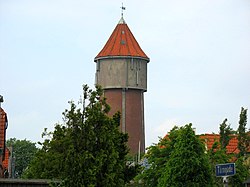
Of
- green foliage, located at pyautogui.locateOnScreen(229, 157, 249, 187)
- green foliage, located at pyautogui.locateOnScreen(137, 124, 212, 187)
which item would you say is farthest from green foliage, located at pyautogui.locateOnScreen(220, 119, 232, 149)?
green foliage, located at pyautogui.locateOnScreen(137, 124, 212, 187)

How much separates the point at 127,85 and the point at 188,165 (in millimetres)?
62689

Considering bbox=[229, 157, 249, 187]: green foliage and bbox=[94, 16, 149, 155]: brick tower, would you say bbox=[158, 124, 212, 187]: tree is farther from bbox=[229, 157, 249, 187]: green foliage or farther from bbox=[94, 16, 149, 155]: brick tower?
bbox=[94, 16, 149, 155]: brick tower

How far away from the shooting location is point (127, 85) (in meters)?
93.0

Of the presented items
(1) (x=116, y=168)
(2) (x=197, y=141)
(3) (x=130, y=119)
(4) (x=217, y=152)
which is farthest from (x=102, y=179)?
(3) (x=130, y=119)

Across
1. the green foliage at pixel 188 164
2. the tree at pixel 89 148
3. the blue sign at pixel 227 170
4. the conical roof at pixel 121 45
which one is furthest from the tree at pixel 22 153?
the blue sign at pixel 227 170

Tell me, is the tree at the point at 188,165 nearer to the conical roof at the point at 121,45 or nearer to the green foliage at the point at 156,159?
the green foliage at the point at 156,159

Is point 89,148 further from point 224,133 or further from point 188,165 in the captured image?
point 224,133

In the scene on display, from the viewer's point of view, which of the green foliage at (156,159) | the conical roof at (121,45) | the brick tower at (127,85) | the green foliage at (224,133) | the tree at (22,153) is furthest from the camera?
the tree at (22,153)

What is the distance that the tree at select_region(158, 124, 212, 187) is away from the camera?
30250mm

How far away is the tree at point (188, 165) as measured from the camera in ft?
99.2

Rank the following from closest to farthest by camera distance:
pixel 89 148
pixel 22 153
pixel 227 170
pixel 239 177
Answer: pixel 227 170 → pixel 89 148 → pixel 239 177 → pixel 22 153

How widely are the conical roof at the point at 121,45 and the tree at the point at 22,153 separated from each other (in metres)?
26.2

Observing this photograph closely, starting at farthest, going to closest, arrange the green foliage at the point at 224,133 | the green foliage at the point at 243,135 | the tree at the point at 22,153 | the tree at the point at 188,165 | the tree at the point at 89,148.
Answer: the tree at the point at 22,153 → the green foliage at the point at 243,135 → the green foliage at the point at 224,133 → the tree at the point at 188,165 → the tree at the point at 89,148

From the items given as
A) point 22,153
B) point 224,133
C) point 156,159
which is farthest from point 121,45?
point 156,159
